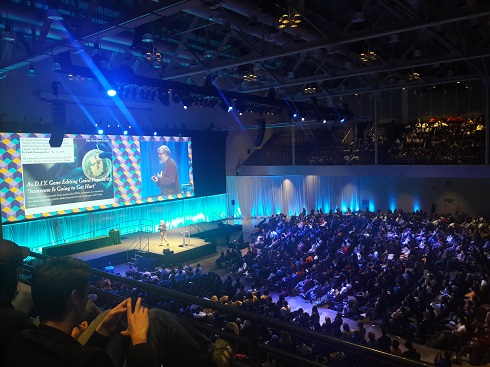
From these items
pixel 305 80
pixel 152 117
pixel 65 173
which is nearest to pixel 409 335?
pixel 305 80

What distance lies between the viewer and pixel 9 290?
218 cm

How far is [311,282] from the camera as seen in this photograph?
442 inches

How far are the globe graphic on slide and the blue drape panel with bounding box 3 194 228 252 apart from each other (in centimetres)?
166

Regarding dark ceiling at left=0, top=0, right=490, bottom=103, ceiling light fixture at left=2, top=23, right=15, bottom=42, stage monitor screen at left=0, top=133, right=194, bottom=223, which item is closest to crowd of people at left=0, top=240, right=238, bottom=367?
dark ceiling at left=0, top=0, right=490, bottom=103

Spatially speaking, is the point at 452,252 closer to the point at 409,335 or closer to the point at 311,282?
the point at 311,282

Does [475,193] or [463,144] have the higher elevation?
[463,144]

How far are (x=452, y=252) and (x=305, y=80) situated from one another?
8036mm

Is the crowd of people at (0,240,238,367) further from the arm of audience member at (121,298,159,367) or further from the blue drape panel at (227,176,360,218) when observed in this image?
the blue drape panel at (227,176,360,218)

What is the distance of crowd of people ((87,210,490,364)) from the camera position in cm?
750

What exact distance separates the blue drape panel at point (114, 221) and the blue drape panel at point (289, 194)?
1.43 m

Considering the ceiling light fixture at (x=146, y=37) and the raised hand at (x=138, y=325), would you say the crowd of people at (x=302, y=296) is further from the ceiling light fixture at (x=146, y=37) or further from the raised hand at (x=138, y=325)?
the ceiling light fixture at (x=146, y=37)

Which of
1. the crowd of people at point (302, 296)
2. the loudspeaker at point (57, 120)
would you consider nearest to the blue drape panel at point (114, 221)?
the loudspeaker at point (57, 120)

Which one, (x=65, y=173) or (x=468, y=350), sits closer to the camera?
(x=468, y=350)

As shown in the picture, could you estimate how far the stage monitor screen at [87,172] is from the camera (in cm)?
1478
